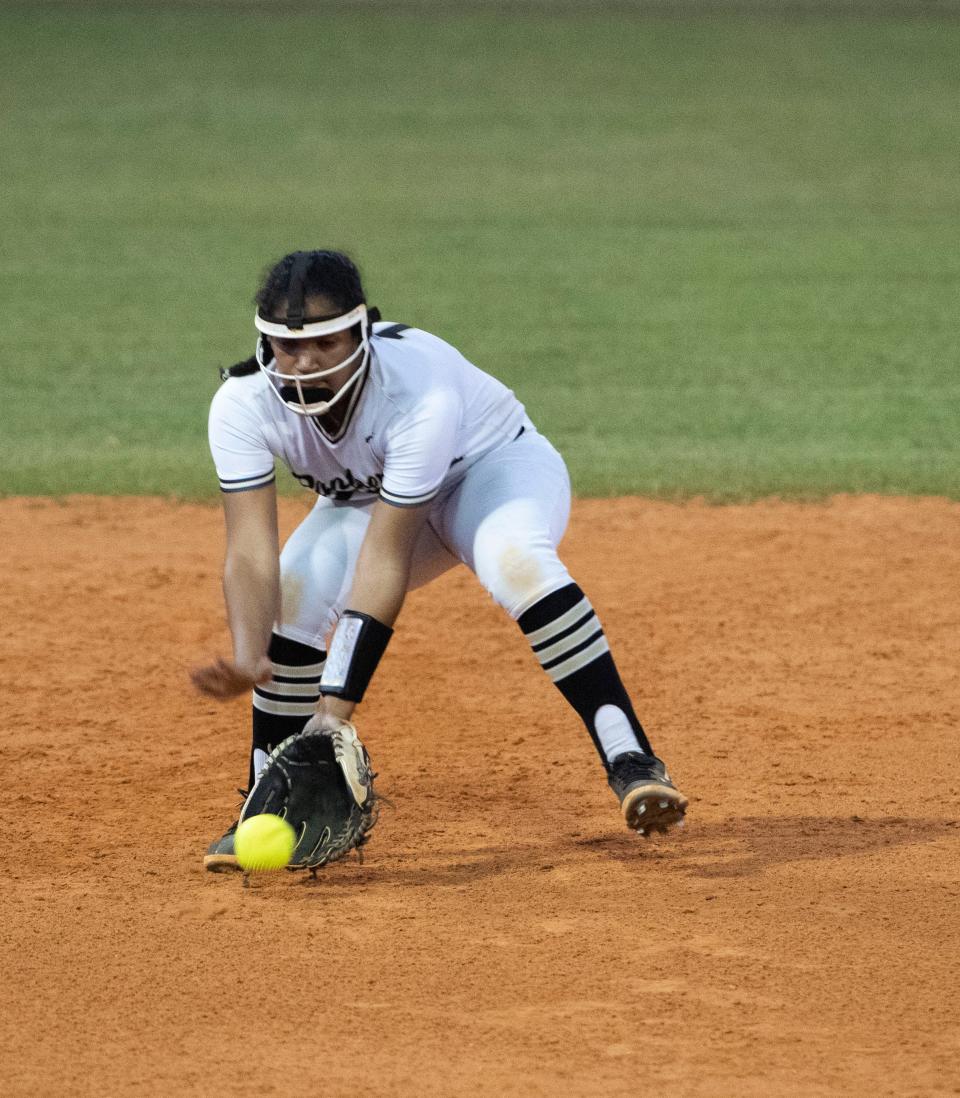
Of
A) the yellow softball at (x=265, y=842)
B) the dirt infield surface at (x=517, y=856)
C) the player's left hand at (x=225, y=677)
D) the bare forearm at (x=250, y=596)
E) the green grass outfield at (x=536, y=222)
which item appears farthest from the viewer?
the green grass outfield at (x=536, y=222)

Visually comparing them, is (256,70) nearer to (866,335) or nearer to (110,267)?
(110,267)

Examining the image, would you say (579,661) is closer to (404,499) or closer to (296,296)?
(404,499)

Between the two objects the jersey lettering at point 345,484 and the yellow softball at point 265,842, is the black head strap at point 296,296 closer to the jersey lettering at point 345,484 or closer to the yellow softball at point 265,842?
the jersey lettering at point 345,484

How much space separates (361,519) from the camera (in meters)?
5.29

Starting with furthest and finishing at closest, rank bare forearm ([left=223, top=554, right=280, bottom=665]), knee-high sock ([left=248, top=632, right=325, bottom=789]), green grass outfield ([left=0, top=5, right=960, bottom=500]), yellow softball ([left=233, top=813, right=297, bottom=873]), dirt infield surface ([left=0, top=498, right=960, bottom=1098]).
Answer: green grass outfield ([left=0, top=5, right=960, bottom=500])
knee-high sock ([left=248, top=632, right=325, bottom=789])
bare forearm ([left=223, top=554, right=280, bottom=665])
yellow softball ([left=233, top=813, right=297, bottom=873])
dirt infield surface ([left=0, top=498, right=960, bottom=1098])

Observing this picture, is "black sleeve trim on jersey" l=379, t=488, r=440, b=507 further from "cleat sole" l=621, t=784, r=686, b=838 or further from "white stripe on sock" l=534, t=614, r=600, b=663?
"cleat sole" l=621, t=784, r=686, b=838

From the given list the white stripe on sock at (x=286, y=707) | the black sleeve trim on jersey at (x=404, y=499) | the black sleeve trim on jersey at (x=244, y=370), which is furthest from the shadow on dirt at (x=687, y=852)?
the black sleeve trim on jersey at (x=244, y=370)

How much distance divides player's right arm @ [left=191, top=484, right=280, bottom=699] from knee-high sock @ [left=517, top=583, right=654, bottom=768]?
726 mm

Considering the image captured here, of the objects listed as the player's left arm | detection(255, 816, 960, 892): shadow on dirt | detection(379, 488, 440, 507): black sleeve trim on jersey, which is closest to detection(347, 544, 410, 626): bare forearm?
the player's left arm

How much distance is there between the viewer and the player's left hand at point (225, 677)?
4730mm

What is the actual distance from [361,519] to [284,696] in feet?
1.93

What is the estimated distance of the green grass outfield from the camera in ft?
35.8

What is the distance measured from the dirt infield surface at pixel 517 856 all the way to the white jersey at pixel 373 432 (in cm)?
115

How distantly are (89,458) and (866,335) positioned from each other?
6.06 m
